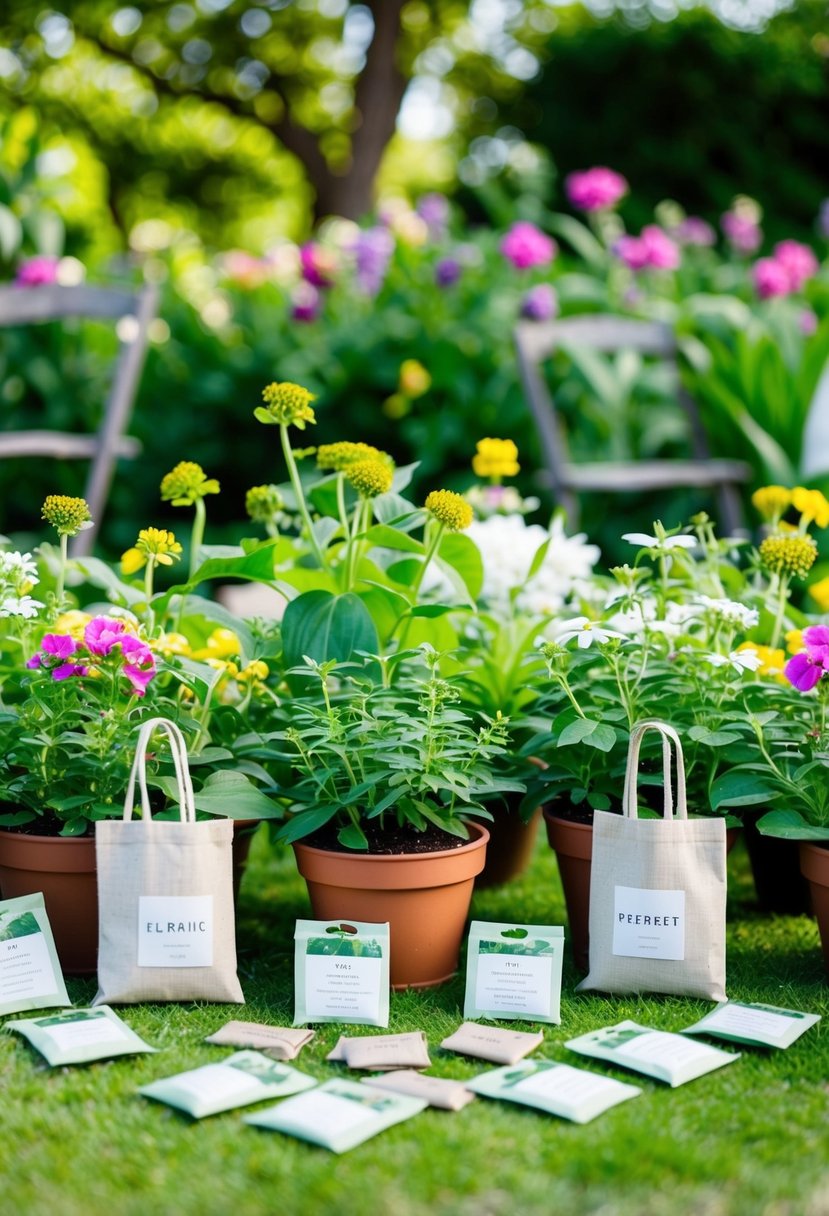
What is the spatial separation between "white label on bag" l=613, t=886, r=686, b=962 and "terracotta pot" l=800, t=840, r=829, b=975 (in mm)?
233

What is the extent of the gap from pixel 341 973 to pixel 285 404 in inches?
34.0

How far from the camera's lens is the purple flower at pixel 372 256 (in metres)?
4.45

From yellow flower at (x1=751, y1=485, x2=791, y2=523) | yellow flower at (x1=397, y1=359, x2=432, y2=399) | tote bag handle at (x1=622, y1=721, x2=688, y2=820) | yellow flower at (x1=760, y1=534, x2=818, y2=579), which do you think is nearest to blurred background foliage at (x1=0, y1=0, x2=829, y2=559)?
yellow flower at (x1=397, y1=359, x2=432, y2=399)

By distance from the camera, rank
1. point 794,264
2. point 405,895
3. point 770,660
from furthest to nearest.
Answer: point 794,264 → point 770,660 → point 405,895

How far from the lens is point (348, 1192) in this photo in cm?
124

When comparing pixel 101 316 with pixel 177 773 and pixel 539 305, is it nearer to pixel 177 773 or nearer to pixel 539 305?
pixel 539 305

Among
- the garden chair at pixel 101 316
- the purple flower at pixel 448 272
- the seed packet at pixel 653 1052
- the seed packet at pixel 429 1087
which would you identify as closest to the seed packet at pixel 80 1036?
the seed packet at pixel 429 1087

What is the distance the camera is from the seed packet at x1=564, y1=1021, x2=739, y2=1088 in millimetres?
1508

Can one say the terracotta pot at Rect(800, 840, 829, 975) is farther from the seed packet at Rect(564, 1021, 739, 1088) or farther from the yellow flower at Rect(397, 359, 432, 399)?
the yellow flower at Rect(397, 359, 432, 399)

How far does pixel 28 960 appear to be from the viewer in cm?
175

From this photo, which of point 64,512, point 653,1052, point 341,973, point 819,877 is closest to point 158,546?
point 64,512

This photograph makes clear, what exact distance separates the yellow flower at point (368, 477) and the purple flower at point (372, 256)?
2.74 meters

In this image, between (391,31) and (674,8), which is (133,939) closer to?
(674,8)

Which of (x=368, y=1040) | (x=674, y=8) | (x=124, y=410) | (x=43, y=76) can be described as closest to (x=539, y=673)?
(x=368, y=1040)
